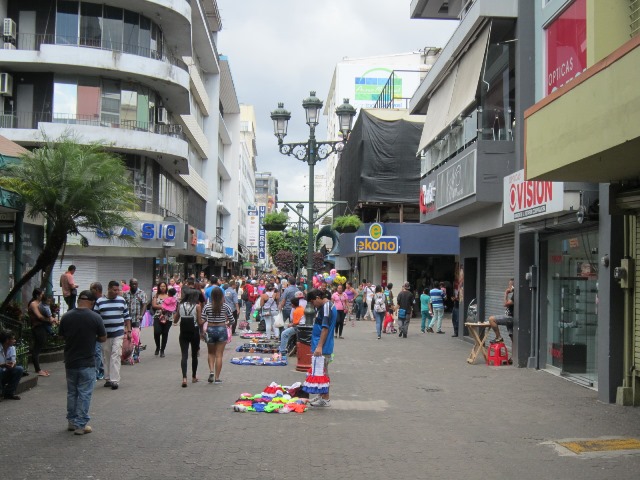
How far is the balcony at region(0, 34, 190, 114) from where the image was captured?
27.6 m

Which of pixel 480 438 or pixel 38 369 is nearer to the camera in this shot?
pixel 480 438

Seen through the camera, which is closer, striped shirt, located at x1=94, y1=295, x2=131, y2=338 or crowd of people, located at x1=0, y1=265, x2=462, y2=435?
crowd of people, located at x1=0, y1=265, x2=462, y2=435

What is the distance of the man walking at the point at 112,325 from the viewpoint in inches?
455

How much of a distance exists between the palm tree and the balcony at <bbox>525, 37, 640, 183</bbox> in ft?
26.1

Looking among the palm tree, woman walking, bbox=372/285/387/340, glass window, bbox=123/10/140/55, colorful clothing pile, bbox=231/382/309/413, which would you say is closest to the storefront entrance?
colorful clothing pile, bbox=231/382/309/413

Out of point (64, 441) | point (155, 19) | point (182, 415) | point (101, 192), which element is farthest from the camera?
point (155, 19)

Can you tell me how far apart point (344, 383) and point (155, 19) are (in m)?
22.5

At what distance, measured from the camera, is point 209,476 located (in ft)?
21.7

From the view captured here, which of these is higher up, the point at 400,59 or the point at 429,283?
the point at 400,59

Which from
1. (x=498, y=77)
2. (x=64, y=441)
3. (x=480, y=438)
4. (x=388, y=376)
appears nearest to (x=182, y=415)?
(x=64, y=441)

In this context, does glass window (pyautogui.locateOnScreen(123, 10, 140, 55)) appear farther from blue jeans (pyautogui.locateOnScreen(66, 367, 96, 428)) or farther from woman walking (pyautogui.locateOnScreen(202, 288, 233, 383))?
blue jeans (pyautogui.locateOnScreen(66, 367, 96, 428))

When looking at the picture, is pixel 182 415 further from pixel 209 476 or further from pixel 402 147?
pixel 402 147

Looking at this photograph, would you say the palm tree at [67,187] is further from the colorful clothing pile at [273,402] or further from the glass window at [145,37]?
the glass window at [145,37]

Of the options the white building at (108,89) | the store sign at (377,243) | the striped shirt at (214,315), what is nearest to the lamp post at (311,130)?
the striped shirt at (214,315)
